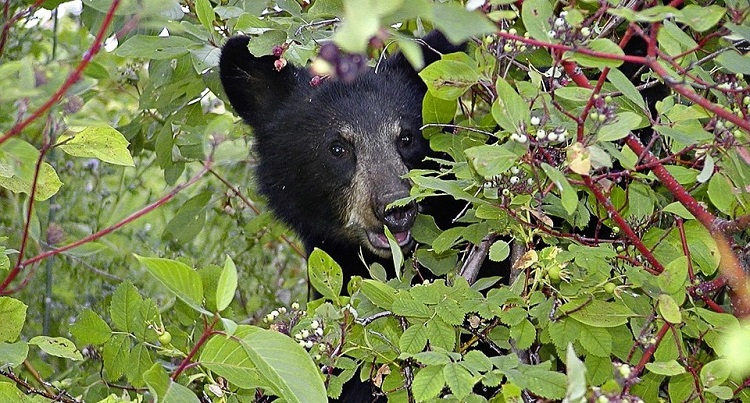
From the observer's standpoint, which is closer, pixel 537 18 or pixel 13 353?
pixel 537 18

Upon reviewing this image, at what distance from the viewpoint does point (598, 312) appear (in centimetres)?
246

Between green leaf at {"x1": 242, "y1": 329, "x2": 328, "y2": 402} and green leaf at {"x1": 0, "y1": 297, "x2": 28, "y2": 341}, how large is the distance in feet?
2.59

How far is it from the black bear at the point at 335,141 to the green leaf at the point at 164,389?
71.4 inches

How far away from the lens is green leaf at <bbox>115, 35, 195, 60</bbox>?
3176 millimetres

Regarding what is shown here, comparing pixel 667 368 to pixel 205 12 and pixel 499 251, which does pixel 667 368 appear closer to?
pixel 499 251

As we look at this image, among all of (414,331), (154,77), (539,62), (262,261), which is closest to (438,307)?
(414,331)

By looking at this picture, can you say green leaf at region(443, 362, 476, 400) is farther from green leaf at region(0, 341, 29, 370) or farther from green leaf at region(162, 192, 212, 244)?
green leaf at region(162, 192, 212, 244)

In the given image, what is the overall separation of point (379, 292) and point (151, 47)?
3.94 ft

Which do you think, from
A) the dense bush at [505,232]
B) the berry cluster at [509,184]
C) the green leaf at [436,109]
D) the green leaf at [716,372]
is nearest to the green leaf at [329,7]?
the dense bush at [505,232]

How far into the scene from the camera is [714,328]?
2389 millimetres

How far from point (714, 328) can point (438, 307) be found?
669 millimetres

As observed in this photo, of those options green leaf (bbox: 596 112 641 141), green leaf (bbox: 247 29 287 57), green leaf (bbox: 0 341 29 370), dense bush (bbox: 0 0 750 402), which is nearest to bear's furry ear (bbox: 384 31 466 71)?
dense bush (bbox: 0 0 750 402)

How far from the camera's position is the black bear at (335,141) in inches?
165

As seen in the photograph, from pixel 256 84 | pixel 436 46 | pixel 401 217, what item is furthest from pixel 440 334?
pixel 256 84
